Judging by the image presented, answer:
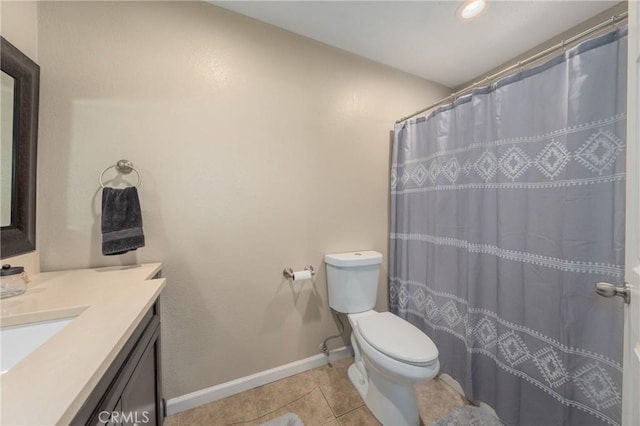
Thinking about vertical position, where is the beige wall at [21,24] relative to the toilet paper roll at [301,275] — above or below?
above

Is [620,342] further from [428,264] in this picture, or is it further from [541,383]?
[428,264]

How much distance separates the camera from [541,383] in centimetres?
100

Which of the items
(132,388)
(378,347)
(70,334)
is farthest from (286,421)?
(70,334)

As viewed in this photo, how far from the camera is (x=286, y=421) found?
45.2 inches

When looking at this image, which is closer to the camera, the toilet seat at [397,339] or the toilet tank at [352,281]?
the toilet seat at [397,339]

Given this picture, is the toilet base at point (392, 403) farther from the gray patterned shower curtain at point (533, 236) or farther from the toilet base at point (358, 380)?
the gray patterned shower curtain at point (533, 236)

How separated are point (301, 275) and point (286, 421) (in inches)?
28.9

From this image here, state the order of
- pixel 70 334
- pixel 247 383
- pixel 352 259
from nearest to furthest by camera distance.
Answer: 1. pixel 70 334
2. pixel 247 383
3. pixel 352 259

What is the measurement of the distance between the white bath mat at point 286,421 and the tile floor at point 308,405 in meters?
0.02

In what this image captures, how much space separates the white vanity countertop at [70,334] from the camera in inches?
13.4

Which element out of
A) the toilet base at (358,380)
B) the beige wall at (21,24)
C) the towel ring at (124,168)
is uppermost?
the beige wall at (21,24)

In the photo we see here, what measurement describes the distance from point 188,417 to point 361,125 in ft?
6.78

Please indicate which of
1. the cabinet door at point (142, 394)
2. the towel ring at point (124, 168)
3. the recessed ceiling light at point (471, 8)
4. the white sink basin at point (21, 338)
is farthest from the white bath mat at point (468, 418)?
the recessed ceiling light at point (471, 8)

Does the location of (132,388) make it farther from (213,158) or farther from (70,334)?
(213,158)
